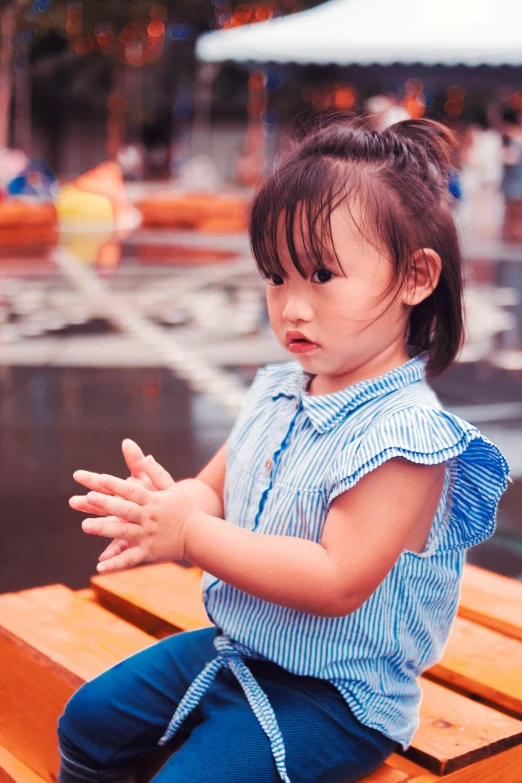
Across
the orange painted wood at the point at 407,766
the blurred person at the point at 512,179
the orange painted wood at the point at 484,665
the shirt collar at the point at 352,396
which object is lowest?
the orange painted wood at the point at 407,766

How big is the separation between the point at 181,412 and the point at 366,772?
3571 mm

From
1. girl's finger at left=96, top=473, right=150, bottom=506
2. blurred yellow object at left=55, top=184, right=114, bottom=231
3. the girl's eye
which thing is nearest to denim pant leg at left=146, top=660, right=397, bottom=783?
girl's finger at left=96, top=473, right=150, bottom=506

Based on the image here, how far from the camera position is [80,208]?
16.1m

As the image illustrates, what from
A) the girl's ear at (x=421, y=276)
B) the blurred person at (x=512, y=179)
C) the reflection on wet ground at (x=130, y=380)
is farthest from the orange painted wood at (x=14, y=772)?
the blurred person at (x=512, y=179)

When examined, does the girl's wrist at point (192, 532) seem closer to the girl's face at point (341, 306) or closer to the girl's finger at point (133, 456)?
the girl's finger at point (133, 456)

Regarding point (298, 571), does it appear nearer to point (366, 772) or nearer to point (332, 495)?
point (332, 495)

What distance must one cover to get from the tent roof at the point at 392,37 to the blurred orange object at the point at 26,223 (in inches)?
170

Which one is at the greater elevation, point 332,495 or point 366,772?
point 332,495

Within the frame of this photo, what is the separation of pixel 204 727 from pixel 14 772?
2.13ft

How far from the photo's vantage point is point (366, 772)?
161 centimetres

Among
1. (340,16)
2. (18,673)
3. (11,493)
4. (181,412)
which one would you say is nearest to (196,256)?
(340,16)

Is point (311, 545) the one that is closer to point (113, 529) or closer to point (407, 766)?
point (113, 529)

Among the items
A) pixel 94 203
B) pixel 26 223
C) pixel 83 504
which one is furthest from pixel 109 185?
pixel 83 504

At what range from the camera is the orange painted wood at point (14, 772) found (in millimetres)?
2002
